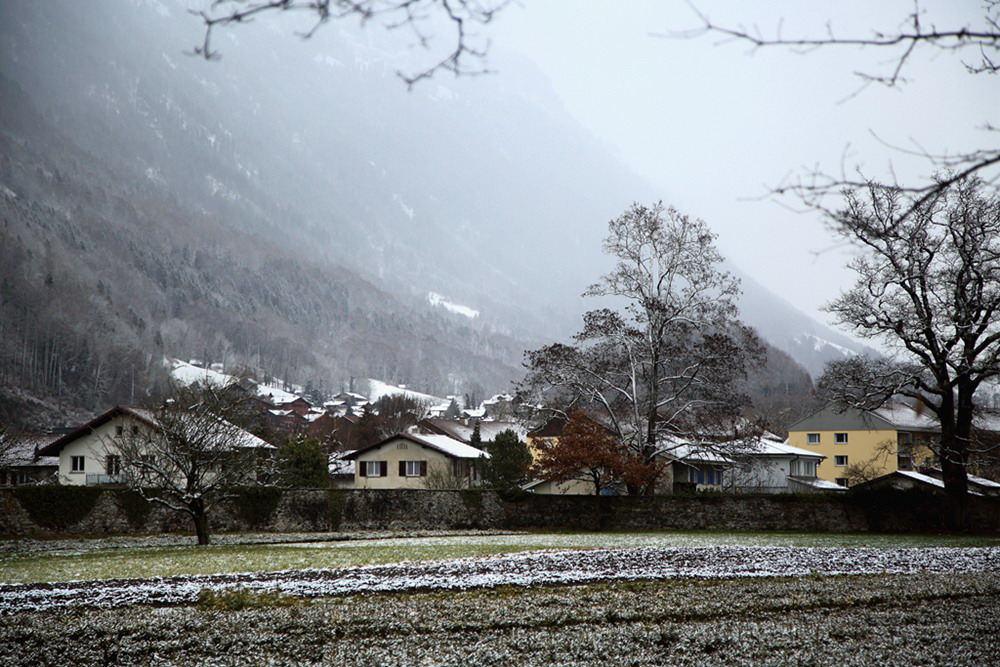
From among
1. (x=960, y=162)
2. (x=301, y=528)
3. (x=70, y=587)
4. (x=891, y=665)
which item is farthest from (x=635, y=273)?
(x=960, y=162)

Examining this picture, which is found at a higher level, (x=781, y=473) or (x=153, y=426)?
(x=153, y=426)

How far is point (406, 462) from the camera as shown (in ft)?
208

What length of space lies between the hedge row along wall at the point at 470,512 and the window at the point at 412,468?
19198mm

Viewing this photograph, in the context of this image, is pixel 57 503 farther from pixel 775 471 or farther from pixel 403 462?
pixel 775 471

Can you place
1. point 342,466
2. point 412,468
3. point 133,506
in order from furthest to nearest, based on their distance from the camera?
1. point 342,466
2. point 412,468
3. point 133,506

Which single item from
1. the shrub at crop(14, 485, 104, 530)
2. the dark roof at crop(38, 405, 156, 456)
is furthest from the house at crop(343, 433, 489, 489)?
the shrub at crop(14, 485, 104, 530)

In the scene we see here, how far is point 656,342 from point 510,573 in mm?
25990

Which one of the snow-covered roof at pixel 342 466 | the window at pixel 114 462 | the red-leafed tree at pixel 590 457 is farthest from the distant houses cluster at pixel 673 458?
the red-leafed tree at pixel 590 457

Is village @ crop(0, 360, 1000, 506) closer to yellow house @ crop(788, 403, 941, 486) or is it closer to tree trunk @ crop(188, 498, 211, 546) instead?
yellow house @ crop(788, 403, 941, 486)

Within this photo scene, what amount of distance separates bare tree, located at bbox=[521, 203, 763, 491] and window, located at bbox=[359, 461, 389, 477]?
976 inches

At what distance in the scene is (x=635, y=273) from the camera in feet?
139

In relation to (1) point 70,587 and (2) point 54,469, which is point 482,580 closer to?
(1) point 70,587

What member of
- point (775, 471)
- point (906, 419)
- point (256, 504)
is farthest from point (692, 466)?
point (906, 419)

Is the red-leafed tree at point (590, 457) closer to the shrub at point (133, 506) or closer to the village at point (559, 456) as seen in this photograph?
the village at point (559, 456)
